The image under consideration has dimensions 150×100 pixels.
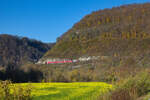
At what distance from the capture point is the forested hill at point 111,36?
4084cm

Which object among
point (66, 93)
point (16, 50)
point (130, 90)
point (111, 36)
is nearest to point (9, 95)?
point (130, 90)

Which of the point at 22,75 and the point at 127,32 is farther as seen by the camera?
the point at 127,32

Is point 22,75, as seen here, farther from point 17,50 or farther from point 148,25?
point 17,50

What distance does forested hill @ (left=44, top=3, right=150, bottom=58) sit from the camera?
4084 cm

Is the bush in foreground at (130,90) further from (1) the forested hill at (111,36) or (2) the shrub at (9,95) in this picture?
(1) the forested hill at (111,36)

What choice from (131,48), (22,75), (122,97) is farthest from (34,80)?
(131,48)

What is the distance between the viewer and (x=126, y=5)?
66.9 meters

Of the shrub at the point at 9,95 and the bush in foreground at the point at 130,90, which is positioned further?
the bush in foreground at the point at 130,90

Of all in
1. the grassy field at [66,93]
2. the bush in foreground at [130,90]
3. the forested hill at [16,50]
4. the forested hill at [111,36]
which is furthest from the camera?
the forested hill at [16,50]

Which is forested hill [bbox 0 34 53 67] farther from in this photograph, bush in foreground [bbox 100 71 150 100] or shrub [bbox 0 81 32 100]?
→ shrub [bbox 0 81 32 100]

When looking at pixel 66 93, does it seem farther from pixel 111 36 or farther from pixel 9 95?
pixel 111 36

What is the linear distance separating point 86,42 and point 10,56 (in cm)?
3023

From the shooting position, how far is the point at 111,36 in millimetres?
47562

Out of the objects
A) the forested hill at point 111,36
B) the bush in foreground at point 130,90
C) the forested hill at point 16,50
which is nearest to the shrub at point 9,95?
the bush in foreground at point 130,90
